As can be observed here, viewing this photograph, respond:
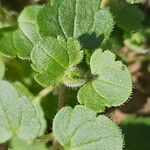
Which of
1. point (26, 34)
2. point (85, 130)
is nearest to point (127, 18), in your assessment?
point (26, 34)

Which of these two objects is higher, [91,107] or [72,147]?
[91,107]

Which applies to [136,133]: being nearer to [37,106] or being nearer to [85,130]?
[37,106]

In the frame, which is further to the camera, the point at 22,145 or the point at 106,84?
the point at 22,145

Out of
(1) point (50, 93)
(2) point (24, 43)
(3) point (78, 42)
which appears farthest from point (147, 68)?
(3) point (78, 42)

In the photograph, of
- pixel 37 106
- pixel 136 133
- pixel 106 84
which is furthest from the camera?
pixel 136 133

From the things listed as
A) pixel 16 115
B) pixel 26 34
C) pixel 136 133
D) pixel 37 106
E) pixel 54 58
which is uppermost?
pixel 54 58

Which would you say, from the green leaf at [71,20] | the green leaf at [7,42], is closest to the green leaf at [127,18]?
the green leaf at [71,20]

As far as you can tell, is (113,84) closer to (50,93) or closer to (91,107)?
(91,107)
